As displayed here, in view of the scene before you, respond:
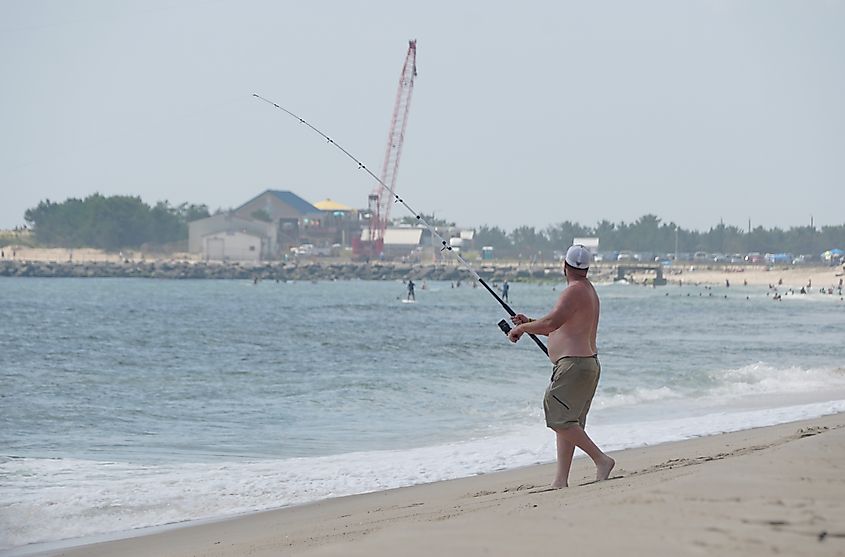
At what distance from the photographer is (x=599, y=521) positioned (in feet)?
13.5

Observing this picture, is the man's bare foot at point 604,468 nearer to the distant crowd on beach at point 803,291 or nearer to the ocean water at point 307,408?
the ocean water at point 307,408

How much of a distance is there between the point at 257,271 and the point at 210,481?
398 ft

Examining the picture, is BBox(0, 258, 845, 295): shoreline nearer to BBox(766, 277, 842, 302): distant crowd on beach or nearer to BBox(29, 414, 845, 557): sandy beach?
BBox(766, 277, 842, 302): distant crowd on beach

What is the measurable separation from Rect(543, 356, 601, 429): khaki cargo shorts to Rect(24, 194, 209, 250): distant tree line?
15303 cm

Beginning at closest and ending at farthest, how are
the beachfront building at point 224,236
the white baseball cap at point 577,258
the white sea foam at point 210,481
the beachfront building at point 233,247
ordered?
the white baseball cap at point 577,258
the white sea foam at point 210,481
the beachfront building at point 233,247
the beachfront building at point 224,236

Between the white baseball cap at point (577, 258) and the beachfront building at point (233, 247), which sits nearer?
the white baseball cap at point (577, 258)

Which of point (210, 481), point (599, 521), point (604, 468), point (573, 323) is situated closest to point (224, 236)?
point (210, 481)

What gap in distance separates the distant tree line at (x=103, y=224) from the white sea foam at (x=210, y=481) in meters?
148

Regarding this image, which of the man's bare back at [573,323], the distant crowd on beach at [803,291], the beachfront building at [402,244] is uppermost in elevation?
the beachfront building at [402,244]

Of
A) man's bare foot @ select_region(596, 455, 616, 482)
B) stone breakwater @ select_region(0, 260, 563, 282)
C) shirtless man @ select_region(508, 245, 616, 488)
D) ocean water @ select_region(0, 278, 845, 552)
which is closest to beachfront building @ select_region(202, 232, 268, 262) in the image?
stone breakwater @ select_region(0, 260, 563, 282)

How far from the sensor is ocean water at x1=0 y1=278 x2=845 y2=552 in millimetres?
8562

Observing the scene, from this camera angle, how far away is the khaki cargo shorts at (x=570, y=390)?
6.02 m

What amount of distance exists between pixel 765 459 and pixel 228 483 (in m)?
4.65

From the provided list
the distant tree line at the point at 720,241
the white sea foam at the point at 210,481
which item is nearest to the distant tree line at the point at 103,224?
the distant tree line at the point at 720,241
